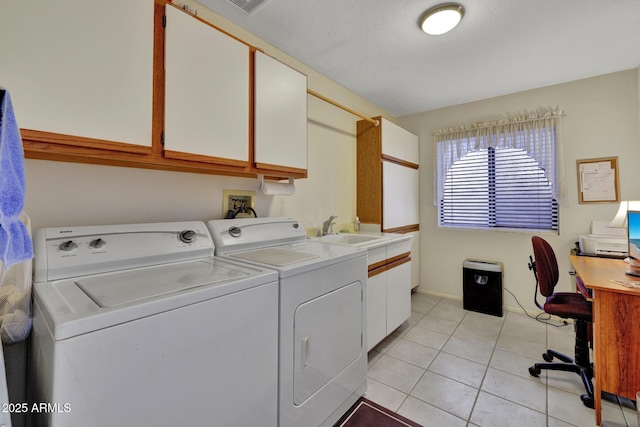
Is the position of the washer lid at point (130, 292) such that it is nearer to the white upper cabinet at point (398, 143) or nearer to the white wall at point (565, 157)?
the white upper cabinet at point (398, 143)

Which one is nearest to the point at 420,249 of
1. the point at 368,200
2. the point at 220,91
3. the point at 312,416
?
the point at 368,200

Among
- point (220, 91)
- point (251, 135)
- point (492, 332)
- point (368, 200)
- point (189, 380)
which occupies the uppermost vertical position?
point (220, 91)

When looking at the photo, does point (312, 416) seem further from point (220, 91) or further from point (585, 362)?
point (585, 362)

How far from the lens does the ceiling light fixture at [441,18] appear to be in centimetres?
176

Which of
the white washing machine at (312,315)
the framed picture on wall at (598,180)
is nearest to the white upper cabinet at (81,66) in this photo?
the white washing machine at (312,315)

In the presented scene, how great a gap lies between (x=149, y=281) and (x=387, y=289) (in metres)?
1.94

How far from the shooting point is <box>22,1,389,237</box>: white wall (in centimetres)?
128

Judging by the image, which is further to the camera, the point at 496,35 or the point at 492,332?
the point at 492,332

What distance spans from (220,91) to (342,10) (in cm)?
104

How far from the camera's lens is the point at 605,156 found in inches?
108

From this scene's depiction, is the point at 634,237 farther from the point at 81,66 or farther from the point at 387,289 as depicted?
the point at 81,66

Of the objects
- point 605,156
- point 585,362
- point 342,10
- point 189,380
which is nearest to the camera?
point 189,380

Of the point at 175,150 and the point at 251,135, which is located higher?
the point at 251,135

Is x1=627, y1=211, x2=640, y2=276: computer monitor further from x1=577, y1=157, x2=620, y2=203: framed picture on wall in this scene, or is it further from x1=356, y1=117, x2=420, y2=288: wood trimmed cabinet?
x1=356, y1=117, x2=420, y2=288: wood trimmed cabinet
